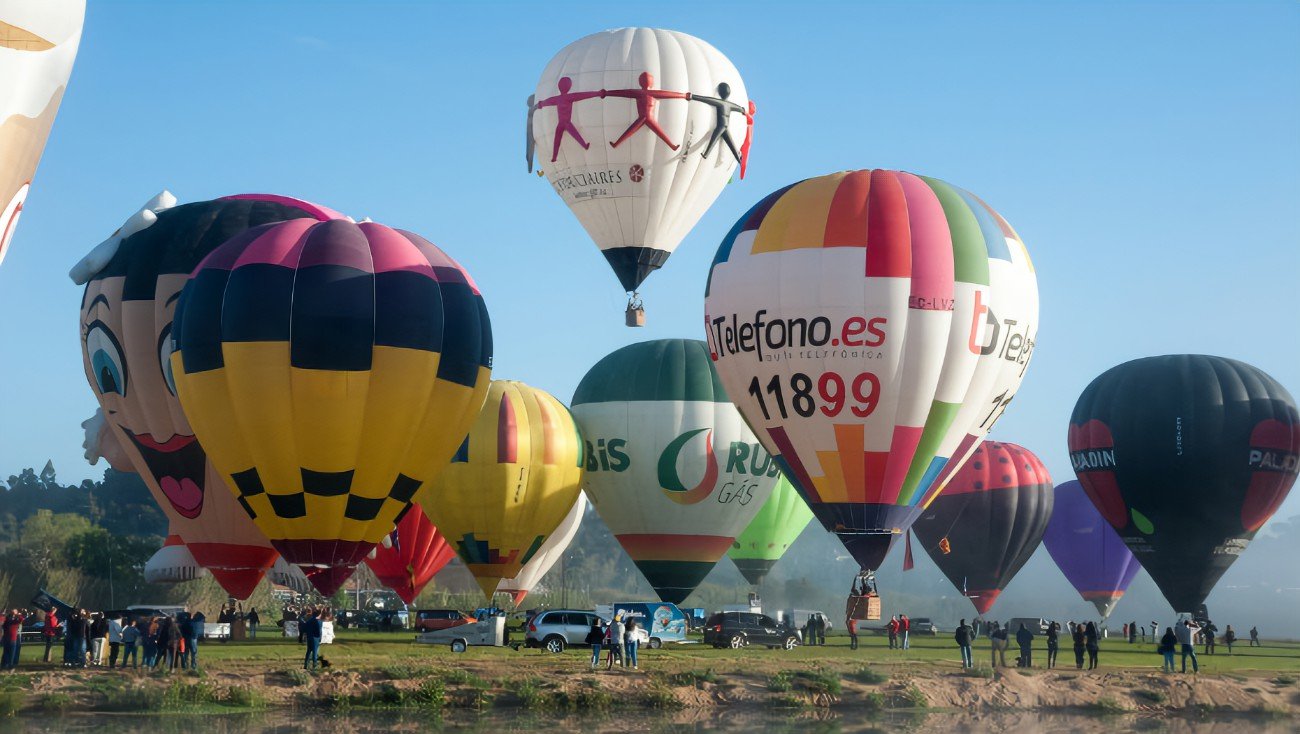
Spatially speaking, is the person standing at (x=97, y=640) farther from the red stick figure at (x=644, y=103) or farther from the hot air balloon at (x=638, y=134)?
the red stick figure at (x=644, y=103)

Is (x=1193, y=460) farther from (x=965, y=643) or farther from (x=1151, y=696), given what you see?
(x=1151, y=696)

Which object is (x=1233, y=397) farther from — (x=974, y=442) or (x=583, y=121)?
(x=583, y=121)

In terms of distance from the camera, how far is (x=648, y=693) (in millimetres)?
24875

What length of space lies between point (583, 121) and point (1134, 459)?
1498cm

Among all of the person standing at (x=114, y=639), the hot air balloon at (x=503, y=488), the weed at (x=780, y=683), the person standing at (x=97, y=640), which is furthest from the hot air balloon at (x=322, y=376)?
the hot air balloon at (x=503, y=488)

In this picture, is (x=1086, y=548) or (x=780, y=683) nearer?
(x=780, y=683)

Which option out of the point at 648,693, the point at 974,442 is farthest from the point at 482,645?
the point at 974,442

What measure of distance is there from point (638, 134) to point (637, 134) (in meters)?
0.02

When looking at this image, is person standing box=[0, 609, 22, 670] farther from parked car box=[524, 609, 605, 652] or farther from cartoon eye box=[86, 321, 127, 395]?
parked car box=[524, 609, 605, 652]

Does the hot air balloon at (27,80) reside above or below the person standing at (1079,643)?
above

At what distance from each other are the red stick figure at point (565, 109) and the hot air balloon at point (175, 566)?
12964mm

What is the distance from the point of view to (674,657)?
3014 centimetres

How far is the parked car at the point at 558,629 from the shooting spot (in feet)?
106

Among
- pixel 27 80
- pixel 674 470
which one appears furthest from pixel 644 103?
pixel 27 80
